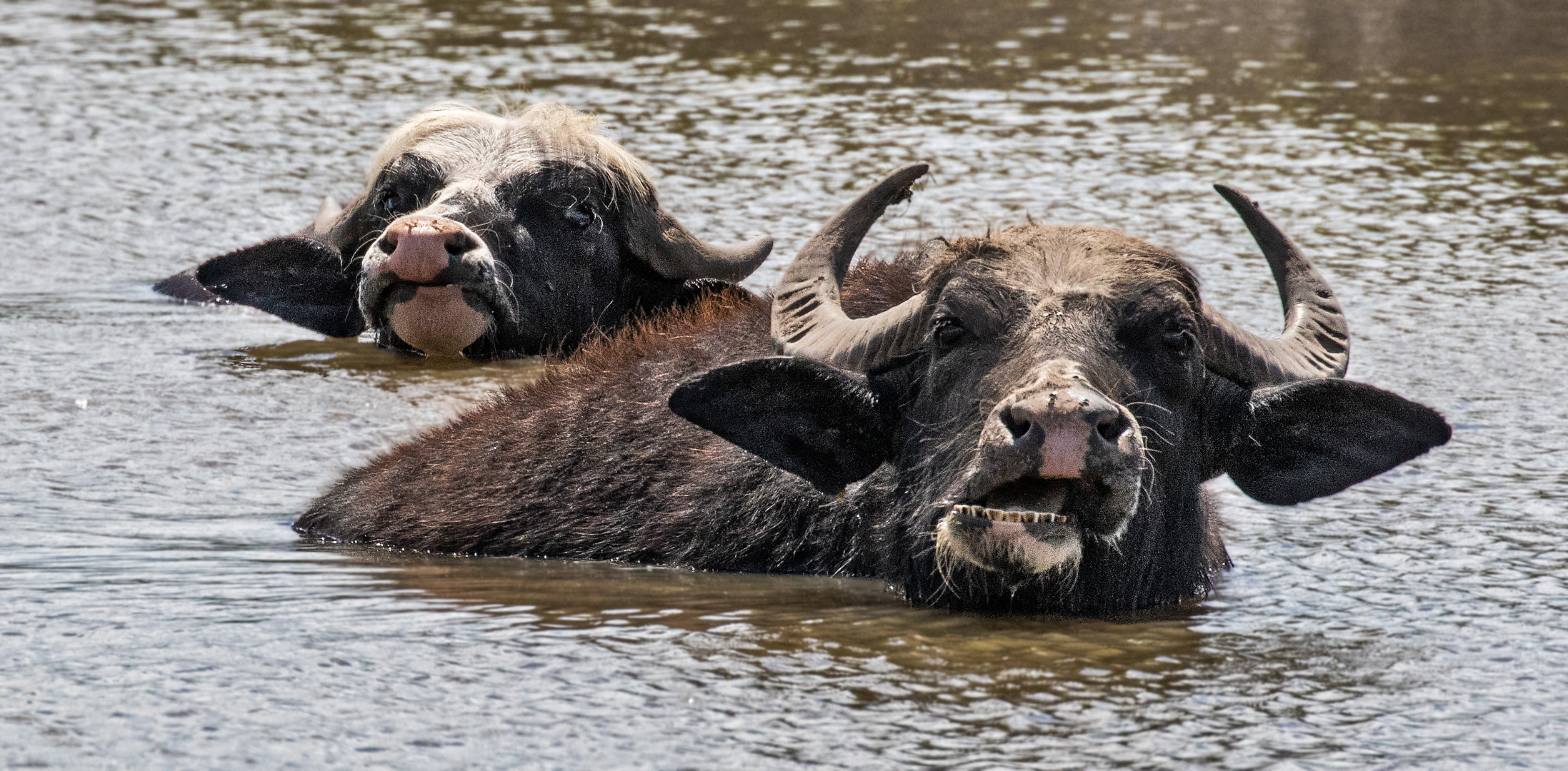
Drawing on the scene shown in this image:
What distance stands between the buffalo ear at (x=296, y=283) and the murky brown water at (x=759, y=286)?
0.20 meters

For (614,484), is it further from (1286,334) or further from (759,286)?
(759,286)

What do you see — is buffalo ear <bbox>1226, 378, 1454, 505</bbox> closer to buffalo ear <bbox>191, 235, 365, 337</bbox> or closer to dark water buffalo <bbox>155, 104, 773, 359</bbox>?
dark water buffalo <bbox>155, 104, 773, 359</bbox>

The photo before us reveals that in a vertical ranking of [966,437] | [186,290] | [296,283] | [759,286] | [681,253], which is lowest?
[186,290]

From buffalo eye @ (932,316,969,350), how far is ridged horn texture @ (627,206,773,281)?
407 cm

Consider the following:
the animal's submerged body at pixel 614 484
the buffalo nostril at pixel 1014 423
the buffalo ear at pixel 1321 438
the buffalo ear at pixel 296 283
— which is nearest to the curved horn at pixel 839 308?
the animal's submerged body at pixel 614 484

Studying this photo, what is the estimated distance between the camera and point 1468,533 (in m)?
6.72

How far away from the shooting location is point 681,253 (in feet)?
31.9

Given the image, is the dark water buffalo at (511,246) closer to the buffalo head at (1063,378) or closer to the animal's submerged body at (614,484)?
the animal's submerged body at (614,484)

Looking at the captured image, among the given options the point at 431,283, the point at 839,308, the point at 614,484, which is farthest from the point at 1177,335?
the point at 431,283

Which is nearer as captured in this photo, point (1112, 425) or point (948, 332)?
point (1112, 425)

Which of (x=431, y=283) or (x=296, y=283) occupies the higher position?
(x=431, y=283)

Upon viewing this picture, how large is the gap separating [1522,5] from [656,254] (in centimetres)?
1339

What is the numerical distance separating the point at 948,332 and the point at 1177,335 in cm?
62

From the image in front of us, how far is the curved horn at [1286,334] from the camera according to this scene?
19.2ft
